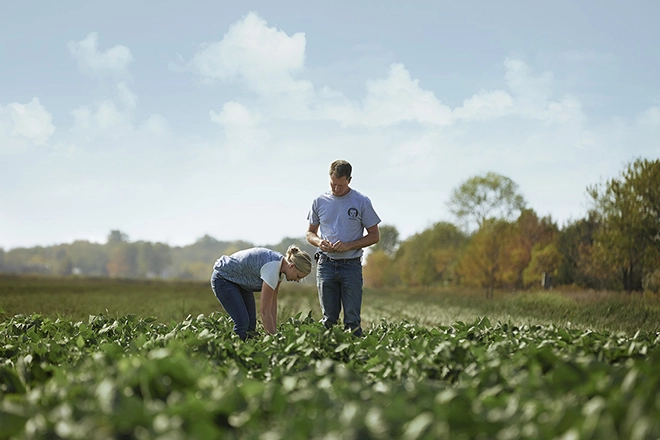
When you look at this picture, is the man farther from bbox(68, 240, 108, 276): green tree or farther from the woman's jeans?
bbox(68, 240, 108, 276): green tree

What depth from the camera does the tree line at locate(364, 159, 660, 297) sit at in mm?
19812

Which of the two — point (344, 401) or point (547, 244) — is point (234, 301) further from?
point (547, 244)

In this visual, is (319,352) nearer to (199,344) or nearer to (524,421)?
(199,344)

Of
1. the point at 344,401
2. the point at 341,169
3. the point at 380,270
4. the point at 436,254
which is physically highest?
the point at 341,169

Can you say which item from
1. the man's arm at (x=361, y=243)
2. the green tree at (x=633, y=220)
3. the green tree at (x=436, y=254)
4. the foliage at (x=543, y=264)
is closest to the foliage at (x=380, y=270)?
the green tree at (x=436, y=254)

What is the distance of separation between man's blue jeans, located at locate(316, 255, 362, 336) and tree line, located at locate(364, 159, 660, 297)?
52.9 ft

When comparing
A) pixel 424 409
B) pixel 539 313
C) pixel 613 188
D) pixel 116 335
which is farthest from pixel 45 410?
pixel 613 188

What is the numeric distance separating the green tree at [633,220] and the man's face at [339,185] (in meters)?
16.3

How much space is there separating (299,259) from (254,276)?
0.70 meters

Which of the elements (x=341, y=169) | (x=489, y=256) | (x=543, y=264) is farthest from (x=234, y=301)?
(x=543, y=264)

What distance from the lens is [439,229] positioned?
158 ft

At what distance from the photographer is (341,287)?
6.75 meters

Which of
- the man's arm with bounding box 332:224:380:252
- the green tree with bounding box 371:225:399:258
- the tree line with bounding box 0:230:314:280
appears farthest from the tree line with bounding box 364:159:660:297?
the tree line with bounding box 0:230:314:280

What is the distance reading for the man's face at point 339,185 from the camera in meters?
6.43
